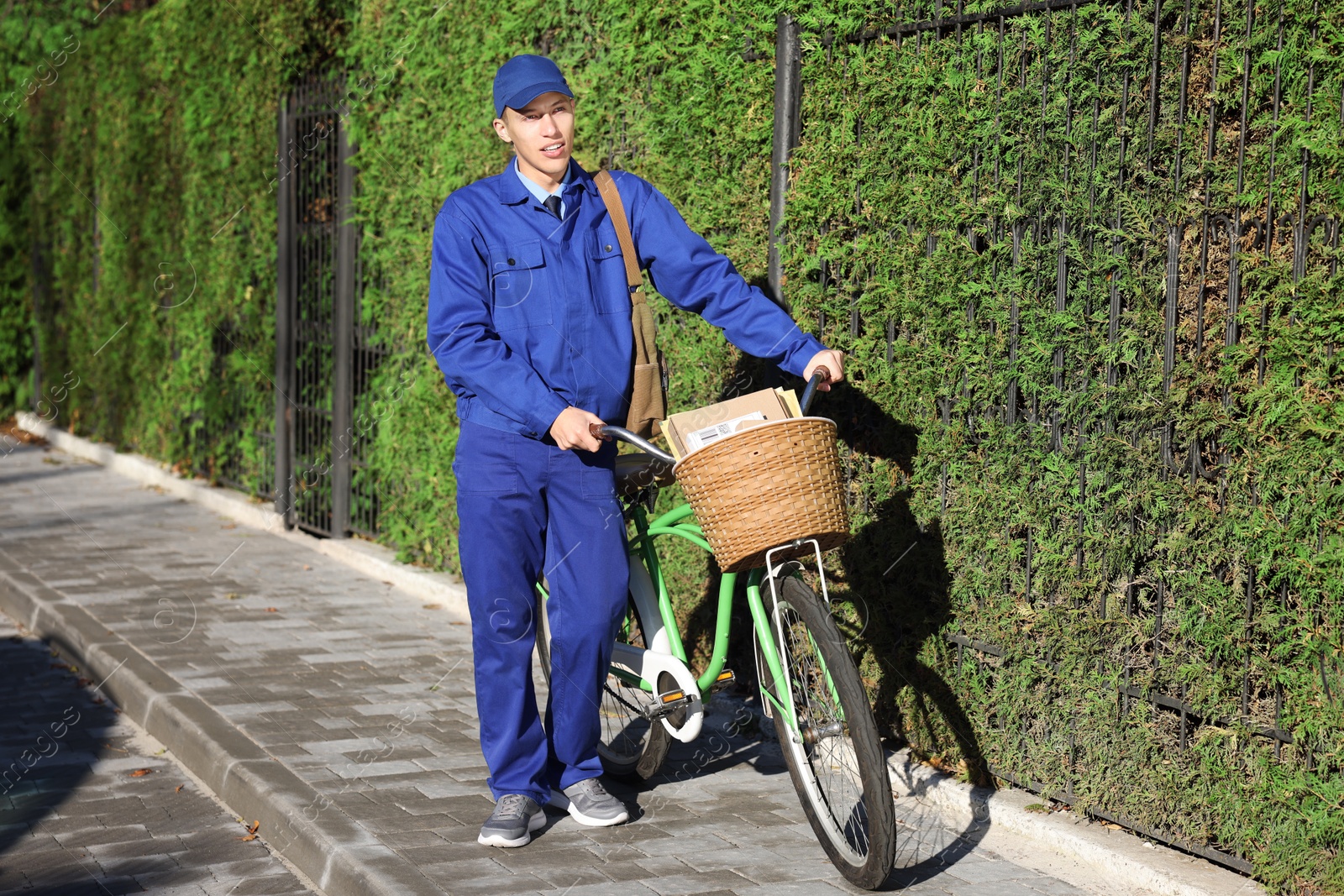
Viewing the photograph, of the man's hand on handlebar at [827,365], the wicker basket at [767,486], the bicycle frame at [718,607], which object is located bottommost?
the bicycle frame at [718,607]

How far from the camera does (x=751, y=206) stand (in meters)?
6.11

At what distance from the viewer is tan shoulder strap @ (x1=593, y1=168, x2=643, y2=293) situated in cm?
480

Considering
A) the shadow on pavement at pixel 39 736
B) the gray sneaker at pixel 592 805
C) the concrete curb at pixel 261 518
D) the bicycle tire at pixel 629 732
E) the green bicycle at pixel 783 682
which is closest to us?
the green bicycle at pixel 783 682

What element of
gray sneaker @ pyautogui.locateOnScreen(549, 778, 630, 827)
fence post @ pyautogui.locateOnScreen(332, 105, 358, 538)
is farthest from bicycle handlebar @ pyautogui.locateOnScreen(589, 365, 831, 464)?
fence post @ pyautogui.locateOnScreen(332, 105, 358, 538)

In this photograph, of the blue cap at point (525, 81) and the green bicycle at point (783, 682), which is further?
the blue cap at point (525, 81)

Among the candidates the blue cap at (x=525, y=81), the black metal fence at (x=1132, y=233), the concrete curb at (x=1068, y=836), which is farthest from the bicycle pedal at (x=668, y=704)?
the blue cap at (x=525, y=81)

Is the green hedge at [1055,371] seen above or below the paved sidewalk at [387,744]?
above

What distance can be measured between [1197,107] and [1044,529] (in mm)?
1363

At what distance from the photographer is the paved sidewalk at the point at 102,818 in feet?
15.4

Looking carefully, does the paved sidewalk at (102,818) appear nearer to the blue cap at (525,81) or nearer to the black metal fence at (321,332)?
the blue cap at (525,81)

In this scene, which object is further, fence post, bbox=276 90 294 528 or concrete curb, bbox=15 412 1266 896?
fence post, bbox=276 90 294 528

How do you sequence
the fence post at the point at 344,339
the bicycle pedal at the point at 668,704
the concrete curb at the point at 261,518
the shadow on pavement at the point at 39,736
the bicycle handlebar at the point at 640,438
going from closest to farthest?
the bicycle handlebar at the point at 640,438, the bicycle pedal at the point at 668,704, the shadow on pavement at the point at 39,736, the concrete curb at the point at 261,518, the fence post at the point at 344,339

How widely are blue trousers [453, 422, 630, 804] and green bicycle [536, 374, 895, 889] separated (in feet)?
0.64

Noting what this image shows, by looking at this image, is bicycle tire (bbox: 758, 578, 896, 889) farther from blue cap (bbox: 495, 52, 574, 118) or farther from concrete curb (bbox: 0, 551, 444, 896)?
blue cap (bbox: 495, 52, 574, 118)
